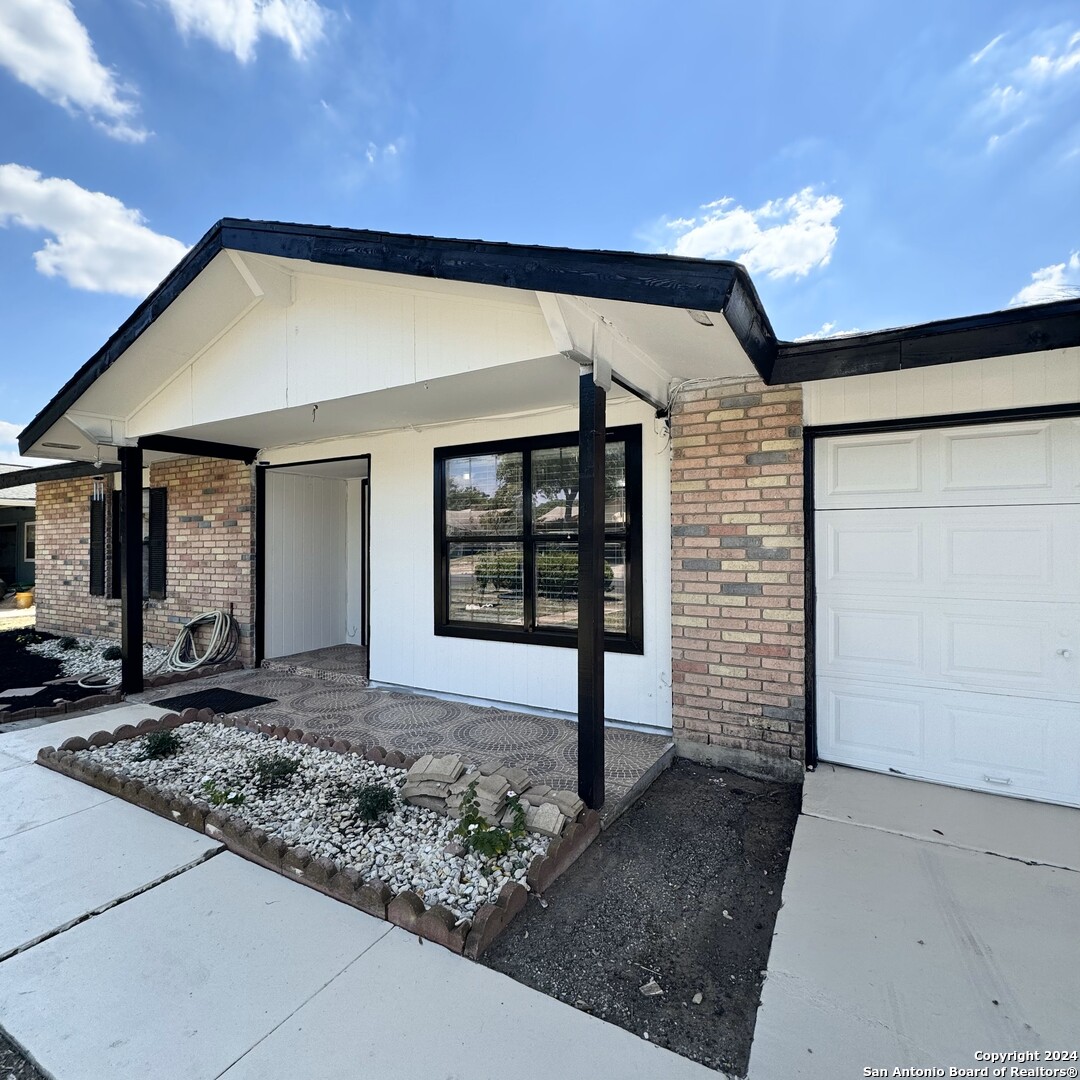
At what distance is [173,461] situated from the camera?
7.38 metres

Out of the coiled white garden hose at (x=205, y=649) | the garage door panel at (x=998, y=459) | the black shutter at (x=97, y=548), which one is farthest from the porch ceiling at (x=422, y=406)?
the black shutter at (x=97, y=548)

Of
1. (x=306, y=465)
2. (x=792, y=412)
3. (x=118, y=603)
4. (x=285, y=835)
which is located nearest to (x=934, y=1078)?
(x=285, y=835)

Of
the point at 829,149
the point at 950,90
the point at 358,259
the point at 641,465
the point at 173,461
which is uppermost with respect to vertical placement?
the point at 829,149

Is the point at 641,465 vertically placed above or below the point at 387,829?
above

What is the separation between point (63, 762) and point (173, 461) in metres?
4.73

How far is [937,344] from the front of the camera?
2816 mm

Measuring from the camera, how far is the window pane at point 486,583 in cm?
484

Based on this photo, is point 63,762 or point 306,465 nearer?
point 63,762

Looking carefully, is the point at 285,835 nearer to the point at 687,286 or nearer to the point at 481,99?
the point at 687,286

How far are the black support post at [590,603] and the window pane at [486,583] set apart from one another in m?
1.83

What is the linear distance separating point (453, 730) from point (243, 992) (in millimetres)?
2477

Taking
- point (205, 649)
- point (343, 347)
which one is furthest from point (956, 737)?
point (205, 649)

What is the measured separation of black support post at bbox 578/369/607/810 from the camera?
9.75 feet

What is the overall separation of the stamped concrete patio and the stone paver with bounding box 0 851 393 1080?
4.72 ft
